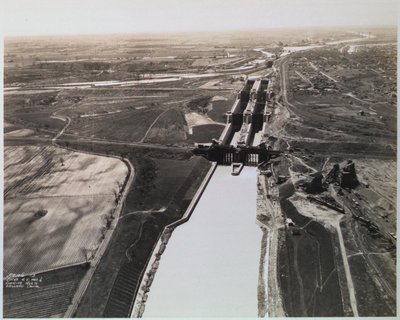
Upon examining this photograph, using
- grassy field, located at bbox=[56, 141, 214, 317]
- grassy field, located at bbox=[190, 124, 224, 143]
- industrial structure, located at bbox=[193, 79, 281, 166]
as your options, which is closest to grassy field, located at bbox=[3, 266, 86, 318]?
grassy field, located at bbox=[56, 141, 214, 317]

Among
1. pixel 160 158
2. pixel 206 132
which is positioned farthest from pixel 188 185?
pixel 206 132

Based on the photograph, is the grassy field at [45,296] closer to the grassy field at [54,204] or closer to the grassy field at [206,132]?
the grassy field at [54,204]

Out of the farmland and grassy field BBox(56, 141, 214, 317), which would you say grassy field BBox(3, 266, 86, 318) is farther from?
grassy field BBox(56, 141, 214, 317)

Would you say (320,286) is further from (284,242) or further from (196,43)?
(196,43)

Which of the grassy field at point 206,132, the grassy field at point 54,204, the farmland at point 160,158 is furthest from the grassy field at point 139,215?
the grassy field at point 206,132

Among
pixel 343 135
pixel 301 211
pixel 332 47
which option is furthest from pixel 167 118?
pixel 332 47
